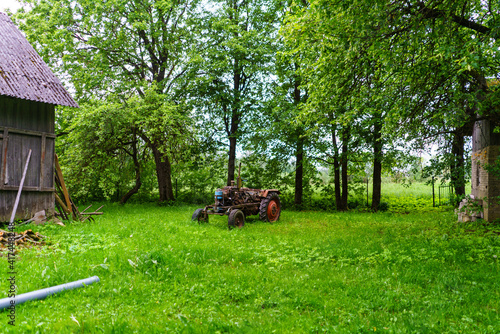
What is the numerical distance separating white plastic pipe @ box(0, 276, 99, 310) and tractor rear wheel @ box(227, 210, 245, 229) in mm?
6237

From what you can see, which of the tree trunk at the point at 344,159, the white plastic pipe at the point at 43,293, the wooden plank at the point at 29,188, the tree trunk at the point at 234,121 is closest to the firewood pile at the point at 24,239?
the wooden plank at the point at 29,188

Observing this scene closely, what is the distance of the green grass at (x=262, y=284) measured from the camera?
4.45 meters

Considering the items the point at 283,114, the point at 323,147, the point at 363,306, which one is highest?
the point at 283,114

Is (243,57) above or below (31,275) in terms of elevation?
Result: above

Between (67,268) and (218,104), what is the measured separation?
16.8 meters

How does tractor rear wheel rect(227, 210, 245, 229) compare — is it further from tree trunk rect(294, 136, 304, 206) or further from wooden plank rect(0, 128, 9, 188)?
tree trunk rect(294, 136, 304, 206)

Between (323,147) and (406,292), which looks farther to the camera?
(323,147)

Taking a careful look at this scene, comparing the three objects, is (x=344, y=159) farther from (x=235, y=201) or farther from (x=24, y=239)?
(x=24, y=239)

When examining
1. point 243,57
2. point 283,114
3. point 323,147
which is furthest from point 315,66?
point 243,57

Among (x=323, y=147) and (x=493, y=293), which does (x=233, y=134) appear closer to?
(x=323, y=147)

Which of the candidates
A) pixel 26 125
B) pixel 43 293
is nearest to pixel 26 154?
pixel 26 125

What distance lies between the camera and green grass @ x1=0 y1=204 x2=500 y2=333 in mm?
4445

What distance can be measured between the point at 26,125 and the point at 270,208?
8.82 meters

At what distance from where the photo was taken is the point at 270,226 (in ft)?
41.9
